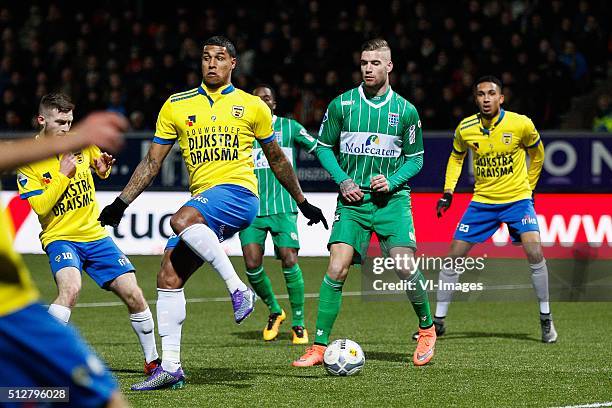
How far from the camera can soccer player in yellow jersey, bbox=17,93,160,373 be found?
23.7 ft

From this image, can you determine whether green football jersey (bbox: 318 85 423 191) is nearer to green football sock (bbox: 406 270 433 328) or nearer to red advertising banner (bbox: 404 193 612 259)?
green football sock (bbox: 406 270 433 328)

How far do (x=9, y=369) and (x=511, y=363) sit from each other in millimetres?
5489

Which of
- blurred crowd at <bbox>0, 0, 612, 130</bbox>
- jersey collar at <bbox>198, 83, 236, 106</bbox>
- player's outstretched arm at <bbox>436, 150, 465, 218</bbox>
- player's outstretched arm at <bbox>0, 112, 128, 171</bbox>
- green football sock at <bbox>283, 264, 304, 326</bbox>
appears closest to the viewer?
player's outstretched arm at <bbox>0, 112, 128, 171</bbox>

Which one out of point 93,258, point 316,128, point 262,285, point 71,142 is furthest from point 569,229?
point 71,142

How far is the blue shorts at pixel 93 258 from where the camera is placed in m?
7.29

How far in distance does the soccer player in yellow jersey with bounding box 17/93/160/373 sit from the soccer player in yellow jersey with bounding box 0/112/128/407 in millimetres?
3745

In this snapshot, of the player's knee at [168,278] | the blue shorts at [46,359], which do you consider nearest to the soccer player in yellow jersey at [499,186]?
the player's knee at [168,278]

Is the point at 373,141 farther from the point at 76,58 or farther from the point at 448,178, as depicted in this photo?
the point at 76,58

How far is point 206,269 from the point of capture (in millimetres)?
16047

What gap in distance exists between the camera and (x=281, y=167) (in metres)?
7.25

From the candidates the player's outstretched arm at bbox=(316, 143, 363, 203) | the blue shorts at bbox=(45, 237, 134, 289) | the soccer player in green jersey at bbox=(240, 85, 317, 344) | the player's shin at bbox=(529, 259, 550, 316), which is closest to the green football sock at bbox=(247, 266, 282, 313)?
the soccer player in green jersey at bbox=(240, 85, 317, 344)

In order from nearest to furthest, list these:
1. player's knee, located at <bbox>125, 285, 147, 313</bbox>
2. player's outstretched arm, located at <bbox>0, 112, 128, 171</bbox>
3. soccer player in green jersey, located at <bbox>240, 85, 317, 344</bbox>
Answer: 1. player's outstretched arm, located at <bbox>0, 112, 128, 171</bbox>
2. player's knee, located at <bbox>125, 285, 147, 313</bbox>
3. soccer player in green jersey, located at <bbox>240, 85, 317, 344</bbox>

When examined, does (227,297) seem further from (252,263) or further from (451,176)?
(451,176)

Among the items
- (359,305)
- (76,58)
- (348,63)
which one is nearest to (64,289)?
(359,305)
